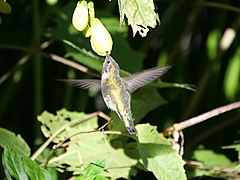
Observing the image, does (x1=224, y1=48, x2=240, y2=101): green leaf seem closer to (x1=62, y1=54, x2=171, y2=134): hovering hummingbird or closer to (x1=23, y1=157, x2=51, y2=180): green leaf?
(x1=62, y1=54, x2=171, y2=134): hovering hummingbird

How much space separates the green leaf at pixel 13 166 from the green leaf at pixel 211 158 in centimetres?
58

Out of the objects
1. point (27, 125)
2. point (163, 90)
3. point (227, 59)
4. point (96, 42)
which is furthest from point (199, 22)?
point (96, 42)

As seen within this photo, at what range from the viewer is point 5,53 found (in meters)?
2.11

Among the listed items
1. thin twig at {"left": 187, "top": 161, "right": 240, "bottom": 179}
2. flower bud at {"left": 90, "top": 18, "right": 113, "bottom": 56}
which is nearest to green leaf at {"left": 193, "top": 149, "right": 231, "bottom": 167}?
thin twig at {"left": 187, "top": 161, "right": 240, "bottom": 179}

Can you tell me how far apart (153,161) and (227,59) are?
1.07m

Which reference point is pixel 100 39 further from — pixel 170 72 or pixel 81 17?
pixel 170 72

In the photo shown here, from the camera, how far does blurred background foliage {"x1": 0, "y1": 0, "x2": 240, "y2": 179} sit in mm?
1824

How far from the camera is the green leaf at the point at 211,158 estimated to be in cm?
143

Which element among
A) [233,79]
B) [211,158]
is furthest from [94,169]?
[233,79]

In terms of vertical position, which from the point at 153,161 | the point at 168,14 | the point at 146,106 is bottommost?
the point at 153,161

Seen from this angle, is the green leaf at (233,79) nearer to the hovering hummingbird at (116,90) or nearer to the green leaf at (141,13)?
the hovering hummingbird at (116,90)

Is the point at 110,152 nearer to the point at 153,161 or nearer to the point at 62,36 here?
the point at 153,161

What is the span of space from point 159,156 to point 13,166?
12.2 inches

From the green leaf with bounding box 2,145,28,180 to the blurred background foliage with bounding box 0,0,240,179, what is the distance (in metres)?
0.73
